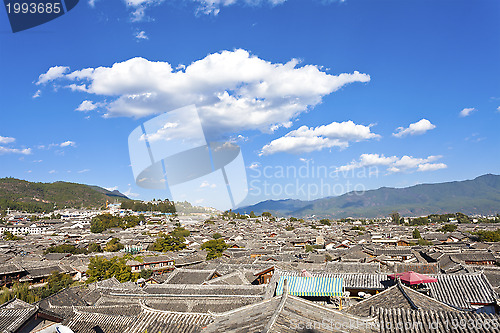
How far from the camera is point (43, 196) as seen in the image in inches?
5443

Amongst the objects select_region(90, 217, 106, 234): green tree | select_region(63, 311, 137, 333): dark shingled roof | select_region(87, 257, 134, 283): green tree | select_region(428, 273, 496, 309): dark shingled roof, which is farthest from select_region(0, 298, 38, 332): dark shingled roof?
select_region(90, 217, 106, 234): green tree

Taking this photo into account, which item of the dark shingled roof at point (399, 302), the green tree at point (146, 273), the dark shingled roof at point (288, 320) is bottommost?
the green tree at point (146, 273)

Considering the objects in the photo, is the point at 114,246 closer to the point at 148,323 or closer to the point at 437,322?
the point at 148,323

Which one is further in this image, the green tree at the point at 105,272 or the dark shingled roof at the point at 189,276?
the green tree at the point at 105,272

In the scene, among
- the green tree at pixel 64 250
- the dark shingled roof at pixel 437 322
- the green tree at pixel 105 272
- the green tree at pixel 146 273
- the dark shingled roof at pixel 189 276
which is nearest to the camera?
the dark shingled roof at pixel 437 322

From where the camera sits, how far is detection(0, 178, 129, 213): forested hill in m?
117

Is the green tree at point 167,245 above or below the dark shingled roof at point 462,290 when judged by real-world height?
below

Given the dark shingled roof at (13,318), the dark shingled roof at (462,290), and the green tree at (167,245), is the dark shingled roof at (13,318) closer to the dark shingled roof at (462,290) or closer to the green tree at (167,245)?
the dark shingled roof at (462,290)

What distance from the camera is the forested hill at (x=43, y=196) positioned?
117125mm

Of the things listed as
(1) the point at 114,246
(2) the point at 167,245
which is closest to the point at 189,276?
(2) the point at 167,245

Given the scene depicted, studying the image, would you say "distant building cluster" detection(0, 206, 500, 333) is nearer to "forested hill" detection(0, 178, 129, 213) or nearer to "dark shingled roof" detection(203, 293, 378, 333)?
"dark shingled roof" detection(203, 293, 378, 333)

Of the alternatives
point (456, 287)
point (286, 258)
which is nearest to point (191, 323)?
point (456, 287)

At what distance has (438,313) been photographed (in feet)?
18.9

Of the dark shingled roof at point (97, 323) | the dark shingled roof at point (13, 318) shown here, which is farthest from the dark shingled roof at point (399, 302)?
the dark shingled roof at point (13, 318)
